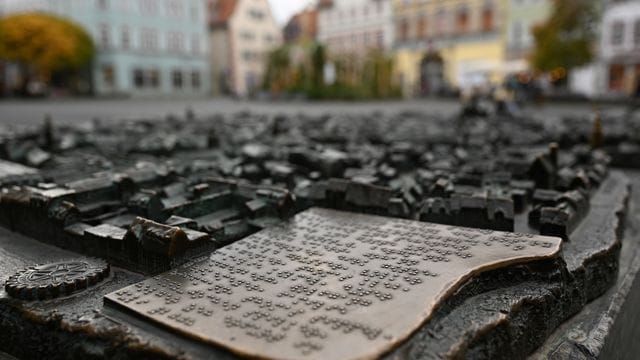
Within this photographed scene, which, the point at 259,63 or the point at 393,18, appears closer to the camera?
the point at 393,18


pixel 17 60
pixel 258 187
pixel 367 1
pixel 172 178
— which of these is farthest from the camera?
pixel 367 1

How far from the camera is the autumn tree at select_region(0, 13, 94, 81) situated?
33.9m

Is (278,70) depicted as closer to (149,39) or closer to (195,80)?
(149,39)

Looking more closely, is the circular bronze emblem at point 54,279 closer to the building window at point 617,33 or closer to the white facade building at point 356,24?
the building window at point 617,33

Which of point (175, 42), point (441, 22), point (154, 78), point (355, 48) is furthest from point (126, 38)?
point (441, 22)

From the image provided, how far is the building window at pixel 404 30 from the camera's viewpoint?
44.5m

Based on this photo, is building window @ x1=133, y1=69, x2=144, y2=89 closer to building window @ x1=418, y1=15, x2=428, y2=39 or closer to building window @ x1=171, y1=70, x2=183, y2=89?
building window @ x1=171, y1=70, x2=183, y2=89

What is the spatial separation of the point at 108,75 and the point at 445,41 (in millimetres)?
26471

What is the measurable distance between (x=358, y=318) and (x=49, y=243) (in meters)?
1.87

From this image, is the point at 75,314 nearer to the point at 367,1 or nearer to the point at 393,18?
the point at 393,18

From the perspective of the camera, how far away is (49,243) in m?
2.79

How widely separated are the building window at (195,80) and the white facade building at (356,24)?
11968mm

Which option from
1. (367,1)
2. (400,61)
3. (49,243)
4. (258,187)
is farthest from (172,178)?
(367,1)

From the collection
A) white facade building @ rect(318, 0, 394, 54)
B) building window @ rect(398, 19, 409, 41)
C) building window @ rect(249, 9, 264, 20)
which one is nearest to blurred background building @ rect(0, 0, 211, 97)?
building window @ rect(249, 9, 264, 20)
